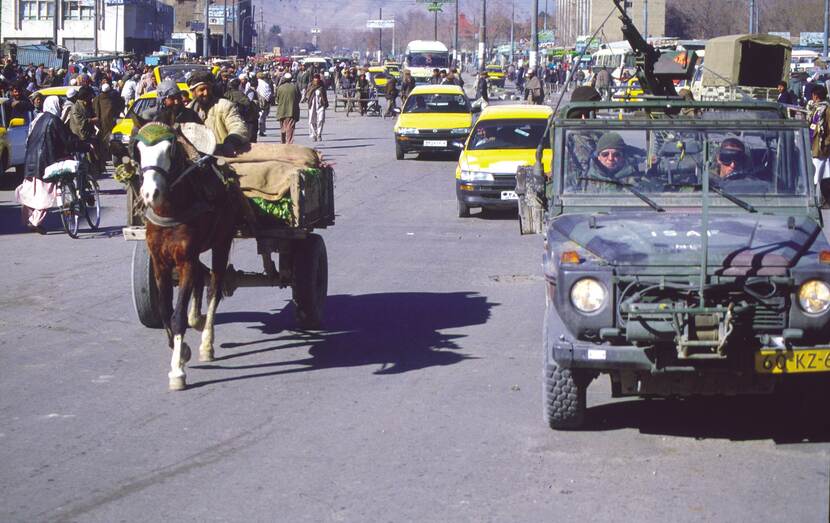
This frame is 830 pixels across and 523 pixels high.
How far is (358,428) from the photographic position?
7949 mm

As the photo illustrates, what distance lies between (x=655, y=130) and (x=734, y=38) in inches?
1235

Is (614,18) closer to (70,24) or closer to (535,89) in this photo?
(70,24)

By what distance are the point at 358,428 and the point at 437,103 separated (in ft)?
75.2

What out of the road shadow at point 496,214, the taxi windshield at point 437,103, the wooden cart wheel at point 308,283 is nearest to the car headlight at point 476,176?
the road shadow at point 496,214

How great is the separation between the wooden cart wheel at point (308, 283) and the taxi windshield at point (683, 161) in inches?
118

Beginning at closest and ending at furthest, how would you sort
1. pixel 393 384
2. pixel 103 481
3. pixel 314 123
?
pixel 103 481, pixel 393 384, pixel 314 123

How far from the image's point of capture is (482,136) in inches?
800

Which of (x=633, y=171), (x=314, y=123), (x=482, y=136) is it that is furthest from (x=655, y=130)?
(x=314, y=123)

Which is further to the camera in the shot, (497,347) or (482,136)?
(482,136)

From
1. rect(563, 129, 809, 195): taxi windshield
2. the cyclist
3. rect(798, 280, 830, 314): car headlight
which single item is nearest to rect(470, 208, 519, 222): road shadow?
the cyclist

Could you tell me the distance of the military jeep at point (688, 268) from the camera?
698 cm

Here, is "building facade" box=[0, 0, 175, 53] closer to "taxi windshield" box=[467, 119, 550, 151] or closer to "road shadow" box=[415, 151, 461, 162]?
"road shadow" box=[415, 151, 461, 162]

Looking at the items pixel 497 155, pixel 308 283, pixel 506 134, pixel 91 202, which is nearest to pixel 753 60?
pixel 506 134

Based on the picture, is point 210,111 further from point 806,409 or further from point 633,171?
point 806,409
